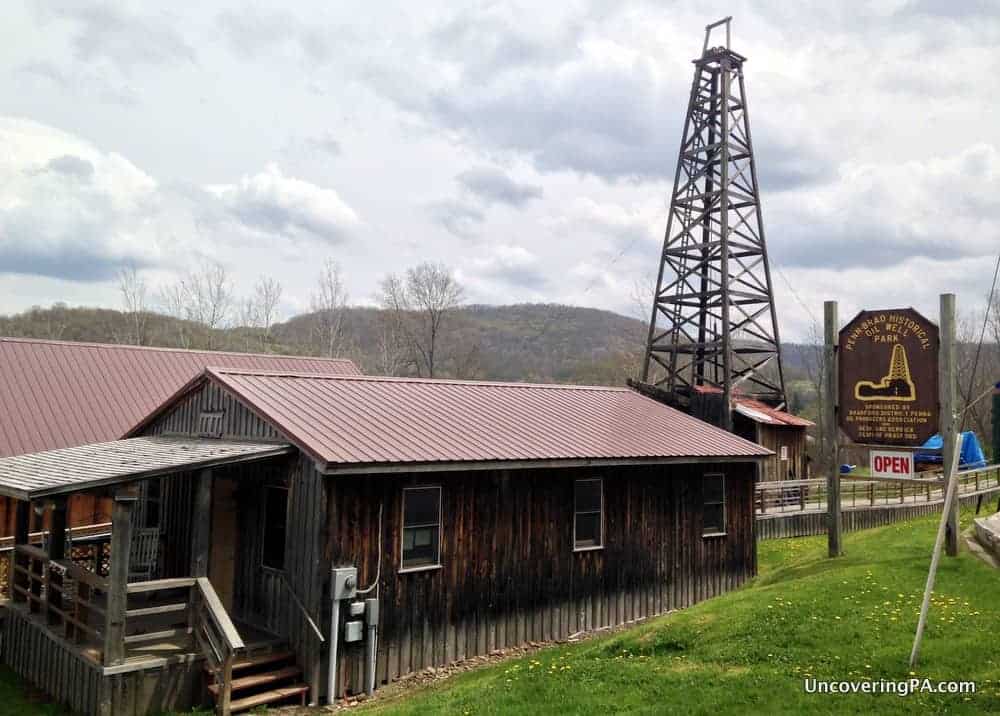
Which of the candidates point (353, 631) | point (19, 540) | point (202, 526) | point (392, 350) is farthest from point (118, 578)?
point (392, 350)

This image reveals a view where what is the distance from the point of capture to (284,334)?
69125 millimetres

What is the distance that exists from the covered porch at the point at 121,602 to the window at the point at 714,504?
9227 mm

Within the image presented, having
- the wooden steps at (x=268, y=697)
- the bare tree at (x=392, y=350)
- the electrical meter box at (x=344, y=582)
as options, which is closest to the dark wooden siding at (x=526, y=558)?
the electrical meter box at (x=344, y=582)

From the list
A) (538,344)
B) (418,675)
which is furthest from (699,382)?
(538,344)

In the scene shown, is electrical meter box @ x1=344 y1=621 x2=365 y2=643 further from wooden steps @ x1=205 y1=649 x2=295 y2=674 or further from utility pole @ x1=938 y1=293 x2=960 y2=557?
utility pole @ x1=938 y1=293 x2=960 y2=557

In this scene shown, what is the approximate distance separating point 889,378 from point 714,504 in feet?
15.3

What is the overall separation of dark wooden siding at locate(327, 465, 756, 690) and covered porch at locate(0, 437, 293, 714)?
5.56ft

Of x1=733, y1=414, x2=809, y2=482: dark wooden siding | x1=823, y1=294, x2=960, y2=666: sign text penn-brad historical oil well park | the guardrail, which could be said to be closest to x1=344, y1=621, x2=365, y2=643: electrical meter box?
x1=823, y1=294, x2=960, y2=666: sign text penn-brad historical oil well park

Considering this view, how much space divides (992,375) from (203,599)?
5772 cm

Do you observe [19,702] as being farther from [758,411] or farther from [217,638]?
[758,411]

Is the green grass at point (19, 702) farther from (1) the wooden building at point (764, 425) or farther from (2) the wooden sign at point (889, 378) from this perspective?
(1) the wooden building at point (764, 425)

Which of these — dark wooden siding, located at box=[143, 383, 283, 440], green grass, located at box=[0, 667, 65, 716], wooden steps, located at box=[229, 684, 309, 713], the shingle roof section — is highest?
dark wooden siding, located at box=[143, 383, 283, 440]

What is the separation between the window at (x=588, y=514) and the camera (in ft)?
48.6

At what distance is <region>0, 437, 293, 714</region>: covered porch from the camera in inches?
412
